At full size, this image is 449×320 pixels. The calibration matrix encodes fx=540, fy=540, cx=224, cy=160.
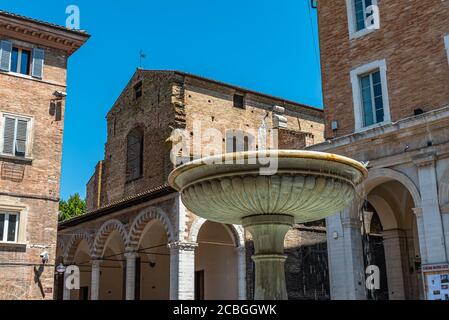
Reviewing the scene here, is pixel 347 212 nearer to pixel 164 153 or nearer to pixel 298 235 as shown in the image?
pixel 298 235

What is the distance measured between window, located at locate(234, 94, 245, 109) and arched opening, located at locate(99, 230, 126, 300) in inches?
315

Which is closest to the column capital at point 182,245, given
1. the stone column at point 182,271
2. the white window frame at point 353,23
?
the stone column at point 182,271

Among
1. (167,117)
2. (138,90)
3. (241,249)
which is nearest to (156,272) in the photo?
(241,249)

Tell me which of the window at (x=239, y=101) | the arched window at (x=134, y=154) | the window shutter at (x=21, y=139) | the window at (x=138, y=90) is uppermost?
the window at (x=138, y=90)

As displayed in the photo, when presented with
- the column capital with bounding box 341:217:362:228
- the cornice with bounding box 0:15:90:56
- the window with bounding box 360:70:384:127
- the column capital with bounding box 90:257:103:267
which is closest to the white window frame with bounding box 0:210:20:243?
the cornice with bounding box 0:15:90:56

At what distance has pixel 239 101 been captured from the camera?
973 inches

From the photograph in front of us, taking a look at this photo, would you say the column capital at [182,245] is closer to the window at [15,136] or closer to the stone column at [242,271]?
the stone column at [242,271]

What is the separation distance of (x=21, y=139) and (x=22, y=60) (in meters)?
2.48

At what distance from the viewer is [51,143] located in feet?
53.4

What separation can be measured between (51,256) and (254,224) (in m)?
10.6

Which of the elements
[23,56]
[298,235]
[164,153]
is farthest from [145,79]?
[298,235]

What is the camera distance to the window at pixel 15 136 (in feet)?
50.5

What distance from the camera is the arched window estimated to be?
24.6 m

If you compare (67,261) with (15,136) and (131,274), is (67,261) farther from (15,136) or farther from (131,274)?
(15,136)
